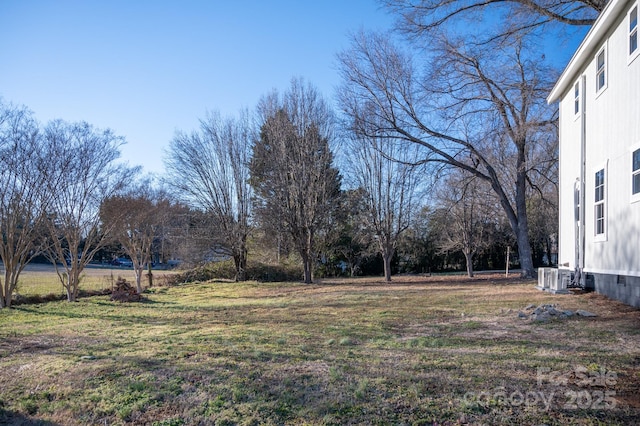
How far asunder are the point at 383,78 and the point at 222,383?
54.3 ft

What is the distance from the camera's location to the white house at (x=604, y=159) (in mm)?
7953

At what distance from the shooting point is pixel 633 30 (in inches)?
309

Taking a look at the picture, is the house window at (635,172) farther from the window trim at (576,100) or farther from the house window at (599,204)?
the window trim at (576,100)

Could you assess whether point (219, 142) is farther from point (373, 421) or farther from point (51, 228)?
point (373, 421)

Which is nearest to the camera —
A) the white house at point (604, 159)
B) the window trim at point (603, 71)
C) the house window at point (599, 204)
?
the white house at point (604, 159)

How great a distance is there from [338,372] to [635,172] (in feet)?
21.8

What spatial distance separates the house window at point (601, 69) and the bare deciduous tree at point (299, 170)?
41.0 ft

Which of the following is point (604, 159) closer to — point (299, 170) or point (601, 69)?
point (601, 69)

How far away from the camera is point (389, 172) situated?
832 inches

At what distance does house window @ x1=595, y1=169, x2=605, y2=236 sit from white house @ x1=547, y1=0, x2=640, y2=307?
0.07ft

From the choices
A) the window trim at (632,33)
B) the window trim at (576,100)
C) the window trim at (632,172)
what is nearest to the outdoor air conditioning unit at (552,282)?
the window trim at (632,172)

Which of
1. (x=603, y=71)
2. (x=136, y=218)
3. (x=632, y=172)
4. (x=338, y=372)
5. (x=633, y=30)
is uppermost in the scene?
(x=633, y=30)

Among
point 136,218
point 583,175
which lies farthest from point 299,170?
point 583,175

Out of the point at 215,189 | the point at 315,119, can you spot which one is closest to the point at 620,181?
the point at 315,119
